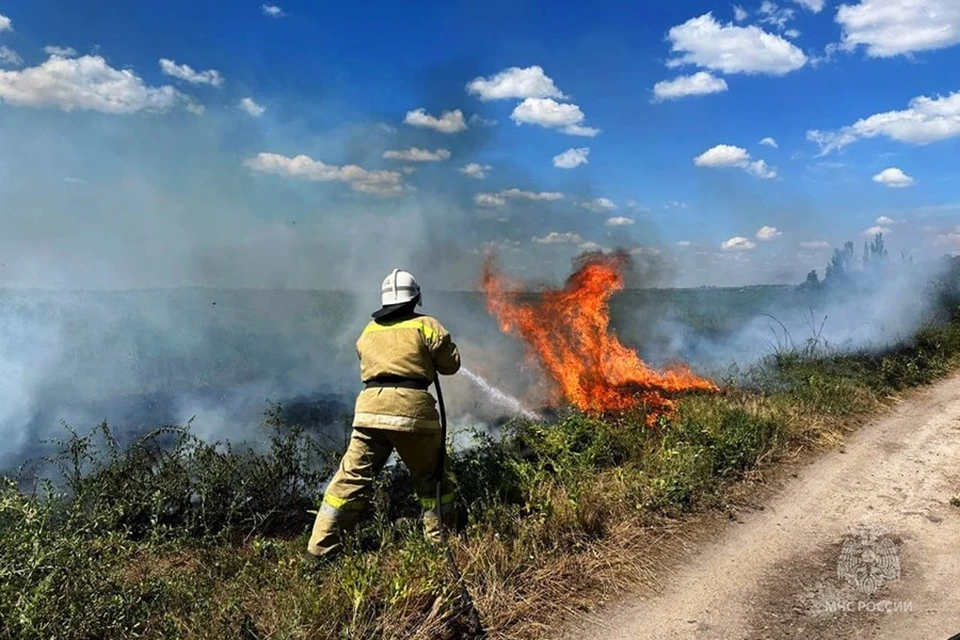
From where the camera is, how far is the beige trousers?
188 inches

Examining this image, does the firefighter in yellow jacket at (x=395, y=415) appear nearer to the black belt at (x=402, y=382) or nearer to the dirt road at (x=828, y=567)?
the black belt at (x=402, y=382)

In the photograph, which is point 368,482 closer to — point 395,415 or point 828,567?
point 395,415

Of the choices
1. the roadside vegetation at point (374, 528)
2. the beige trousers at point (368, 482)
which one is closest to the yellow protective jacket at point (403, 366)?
the beige trousers at point (368, 482)

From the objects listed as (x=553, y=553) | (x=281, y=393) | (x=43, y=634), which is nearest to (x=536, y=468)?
(x=553, y=553)

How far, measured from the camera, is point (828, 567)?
4664 millimetres

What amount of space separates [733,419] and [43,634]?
6.89m

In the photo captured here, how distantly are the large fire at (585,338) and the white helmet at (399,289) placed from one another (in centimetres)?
A: 532

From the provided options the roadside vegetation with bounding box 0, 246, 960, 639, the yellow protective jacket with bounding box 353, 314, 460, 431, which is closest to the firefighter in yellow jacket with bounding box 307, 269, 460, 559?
the yellow protective jacket with bounding box 353, 314, 460, 431

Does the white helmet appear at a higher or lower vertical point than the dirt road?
higher

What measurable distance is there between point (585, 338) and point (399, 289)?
626 centimetres

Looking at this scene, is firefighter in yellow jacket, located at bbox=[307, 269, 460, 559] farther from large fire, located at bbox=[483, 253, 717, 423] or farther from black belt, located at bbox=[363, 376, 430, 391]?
large fire, located at bbox=[483, 253, 717, 423]

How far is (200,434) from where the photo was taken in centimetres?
1002

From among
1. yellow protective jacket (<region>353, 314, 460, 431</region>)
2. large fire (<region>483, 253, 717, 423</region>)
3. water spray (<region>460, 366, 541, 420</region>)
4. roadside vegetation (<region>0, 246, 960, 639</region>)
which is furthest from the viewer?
water spray (<region>460, 366, 541, 420</region>)

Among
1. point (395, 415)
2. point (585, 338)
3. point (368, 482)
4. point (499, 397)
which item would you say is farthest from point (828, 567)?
point (499, 397)
